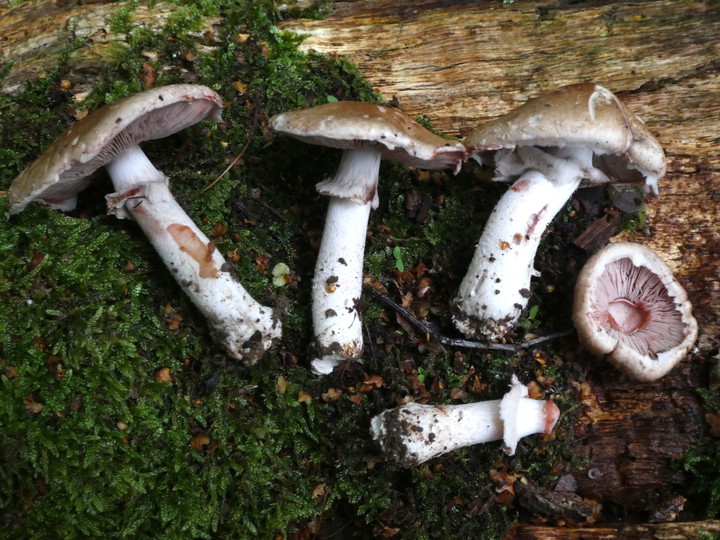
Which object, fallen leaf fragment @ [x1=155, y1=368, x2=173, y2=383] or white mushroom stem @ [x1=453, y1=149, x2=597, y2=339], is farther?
white mushroom stem @ [x1=453, y1=149, x2=597, y2=339]

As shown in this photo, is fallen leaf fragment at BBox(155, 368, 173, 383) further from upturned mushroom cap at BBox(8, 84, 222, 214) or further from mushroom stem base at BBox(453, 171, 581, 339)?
mushroom stem base at BBox(453, 171, 581, 339)

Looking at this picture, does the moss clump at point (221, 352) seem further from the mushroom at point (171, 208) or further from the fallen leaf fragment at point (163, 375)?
the mushroom at point (171, 208)

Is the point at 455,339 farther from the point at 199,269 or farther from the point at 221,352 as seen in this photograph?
the point at 199,269

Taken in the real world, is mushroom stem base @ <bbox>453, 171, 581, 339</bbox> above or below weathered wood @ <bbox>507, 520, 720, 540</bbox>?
above

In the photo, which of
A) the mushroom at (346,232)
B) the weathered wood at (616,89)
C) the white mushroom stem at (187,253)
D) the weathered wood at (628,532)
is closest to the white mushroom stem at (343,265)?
the mushroom at (346,232)

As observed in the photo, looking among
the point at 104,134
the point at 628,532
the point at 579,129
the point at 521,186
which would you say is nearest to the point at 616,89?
the point at 521,186

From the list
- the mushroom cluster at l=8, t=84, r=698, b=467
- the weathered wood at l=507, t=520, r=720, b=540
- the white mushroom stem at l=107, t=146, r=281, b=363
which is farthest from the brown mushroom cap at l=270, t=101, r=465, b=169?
the weathered wood at l=507, t=520, r=720, b=540
